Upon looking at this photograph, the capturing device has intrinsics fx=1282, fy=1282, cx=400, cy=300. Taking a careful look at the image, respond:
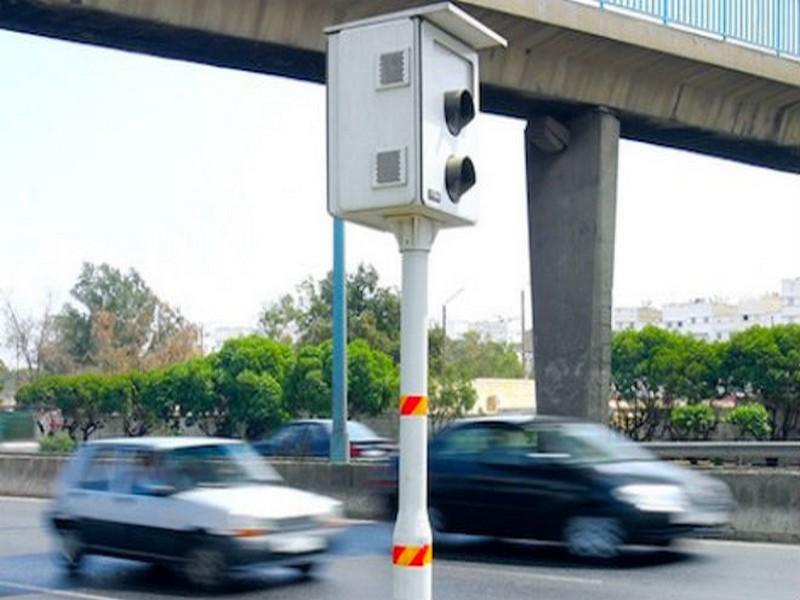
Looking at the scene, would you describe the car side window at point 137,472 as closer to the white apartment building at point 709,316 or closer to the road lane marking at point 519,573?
A: the road lane marking at point 519,573

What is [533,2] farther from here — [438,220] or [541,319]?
[438,220]

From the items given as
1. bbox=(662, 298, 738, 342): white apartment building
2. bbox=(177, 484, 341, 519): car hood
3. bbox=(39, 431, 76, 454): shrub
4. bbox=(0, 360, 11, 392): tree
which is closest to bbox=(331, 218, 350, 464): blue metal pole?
bbox=(177, 484, 341, 519): car hood

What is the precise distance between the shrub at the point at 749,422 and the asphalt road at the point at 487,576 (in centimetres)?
2952

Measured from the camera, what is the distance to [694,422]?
46.3 m

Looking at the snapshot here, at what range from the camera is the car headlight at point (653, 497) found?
13.9 metres

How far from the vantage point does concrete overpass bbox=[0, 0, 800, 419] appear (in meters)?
21.5

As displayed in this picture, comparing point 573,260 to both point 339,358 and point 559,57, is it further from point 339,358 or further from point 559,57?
point 339,358

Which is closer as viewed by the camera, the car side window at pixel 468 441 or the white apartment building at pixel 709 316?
the car side window at pixel 468 441

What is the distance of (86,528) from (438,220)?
8676mm

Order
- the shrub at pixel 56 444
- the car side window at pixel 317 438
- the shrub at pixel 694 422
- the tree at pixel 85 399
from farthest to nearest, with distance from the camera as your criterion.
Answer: the tree at pixel 85 399 < the shrub at pixel 694 422 < the shrub at pixel 56 444 < the car side window at pixel 317 438

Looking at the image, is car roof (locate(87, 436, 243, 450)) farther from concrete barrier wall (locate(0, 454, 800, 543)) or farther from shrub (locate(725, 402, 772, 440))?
shrub (locate(725, 402, 772, 440))

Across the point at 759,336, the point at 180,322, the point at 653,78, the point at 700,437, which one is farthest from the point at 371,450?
the point at 180,322

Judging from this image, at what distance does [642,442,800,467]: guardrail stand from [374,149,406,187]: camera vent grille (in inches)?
697

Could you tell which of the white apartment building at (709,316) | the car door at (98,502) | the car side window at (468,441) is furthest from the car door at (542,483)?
the white apartment building at (709,316)
